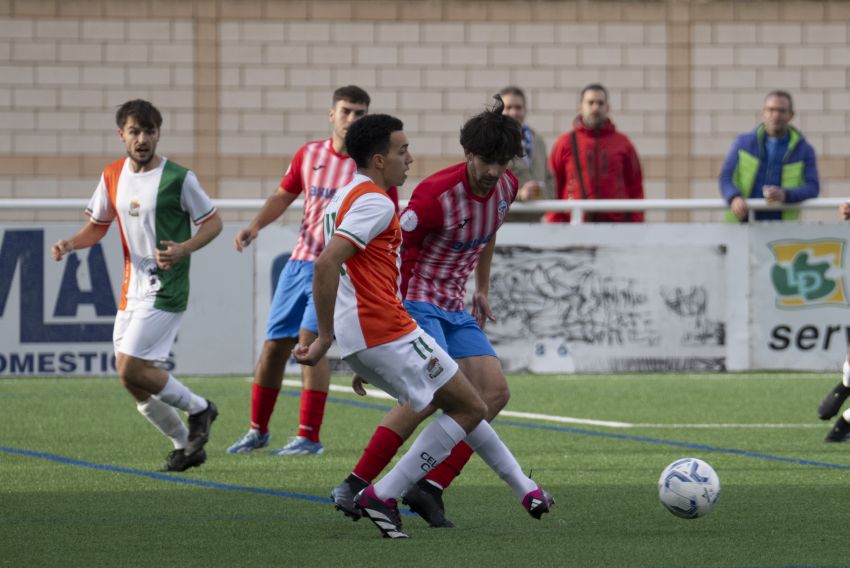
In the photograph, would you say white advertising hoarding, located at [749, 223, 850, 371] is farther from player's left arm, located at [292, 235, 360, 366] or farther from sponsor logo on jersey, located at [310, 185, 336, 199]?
player's left arm, located at [292, 235, 360, 366]

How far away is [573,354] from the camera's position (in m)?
12.7

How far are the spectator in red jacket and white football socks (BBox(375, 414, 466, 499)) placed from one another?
6.95m

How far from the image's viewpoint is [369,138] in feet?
19.5

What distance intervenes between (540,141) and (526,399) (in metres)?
2.63

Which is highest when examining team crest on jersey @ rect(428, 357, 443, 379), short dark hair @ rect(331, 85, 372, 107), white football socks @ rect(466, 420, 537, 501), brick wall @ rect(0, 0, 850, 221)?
brick wall @ rect(0, 0, 850, 221)

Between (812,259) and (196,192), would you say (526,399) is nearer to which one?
(812,259)

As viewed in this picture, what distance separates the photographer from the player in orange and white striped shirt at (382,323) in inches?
223

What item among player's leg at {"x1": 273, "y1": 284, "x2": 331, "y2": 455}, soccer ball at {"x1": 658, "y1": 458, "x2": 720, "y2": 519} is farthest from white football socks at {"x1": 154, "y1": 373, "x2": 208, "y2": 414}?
soccer ball at {"x1": 658, "y1": 458, "x2": 720, "y2": 519}

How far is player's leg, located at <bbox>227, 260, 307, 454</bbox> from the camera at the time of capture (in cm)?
869

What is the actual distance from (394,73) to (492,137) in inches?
518

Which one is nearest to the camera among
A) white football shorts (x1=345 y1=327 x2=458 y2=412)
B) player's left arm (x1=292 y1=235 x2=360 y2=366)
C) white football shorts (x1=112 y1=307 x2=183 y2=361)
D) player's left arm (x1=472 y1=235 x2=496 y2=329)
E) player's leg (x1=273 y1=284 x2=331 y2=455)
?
player's left arm (x1=292 y1=235 x2=360 y2=366)

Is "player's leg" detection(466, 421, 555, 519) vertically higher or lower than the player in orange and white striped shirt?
lower

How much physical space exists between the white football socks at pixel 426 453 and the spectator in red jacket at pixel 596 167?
6.95 m

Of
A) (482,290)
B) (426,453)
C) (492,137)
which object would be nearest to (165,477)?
(482,290)
